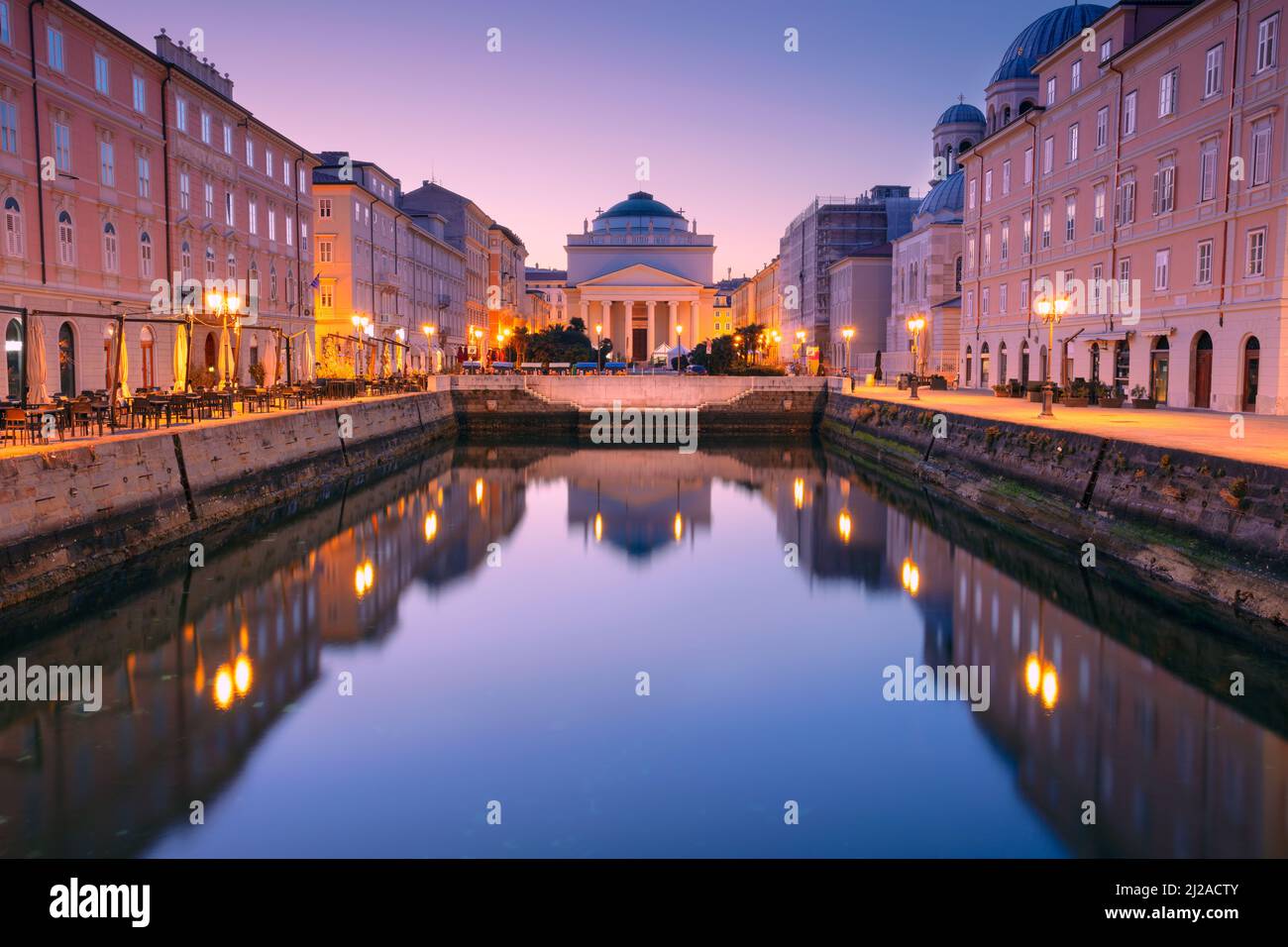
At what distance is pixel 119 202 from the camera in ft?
114

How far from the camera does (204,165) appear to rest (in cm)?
4131

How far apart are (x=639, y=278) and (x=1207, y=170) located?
72.9 m

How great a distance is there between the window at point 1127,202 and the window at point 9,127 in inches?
1402

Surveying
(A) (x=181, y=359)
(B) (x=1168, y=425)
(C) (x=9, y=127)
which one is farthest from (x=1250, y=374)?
(C) (x=9, y=127)

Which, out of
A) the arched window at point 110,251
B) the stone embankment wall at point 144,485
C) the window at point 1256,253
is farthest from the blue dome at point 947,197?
the arched window at point 110,251

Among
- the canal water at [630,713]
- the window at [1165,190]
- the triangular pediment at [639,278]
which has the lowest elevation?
the canal water at [630,713]

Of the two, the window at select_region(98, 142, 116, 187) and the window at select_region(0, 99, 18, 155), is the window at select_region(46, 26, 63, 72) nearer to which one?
the window at select_region(0, 99, 18, 155)

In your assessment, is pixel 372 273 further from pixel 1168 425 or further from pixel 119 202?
pixel 1168 425

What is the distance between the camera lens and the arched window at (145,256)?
119 feet

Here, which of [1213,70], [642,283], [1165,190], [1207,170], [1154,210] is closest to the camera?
[1213,70]

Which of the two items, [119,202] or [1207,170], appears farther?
[119,202]

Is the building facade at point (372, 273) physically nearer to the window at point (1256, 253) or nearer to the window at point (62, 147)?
the window at point (62, 147)

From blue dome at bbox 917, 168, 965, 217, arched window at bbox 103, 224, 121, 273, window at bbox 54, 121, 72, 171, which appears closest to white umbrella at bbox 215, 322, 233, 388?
arched window at bbox 103, 224, 121, 273
